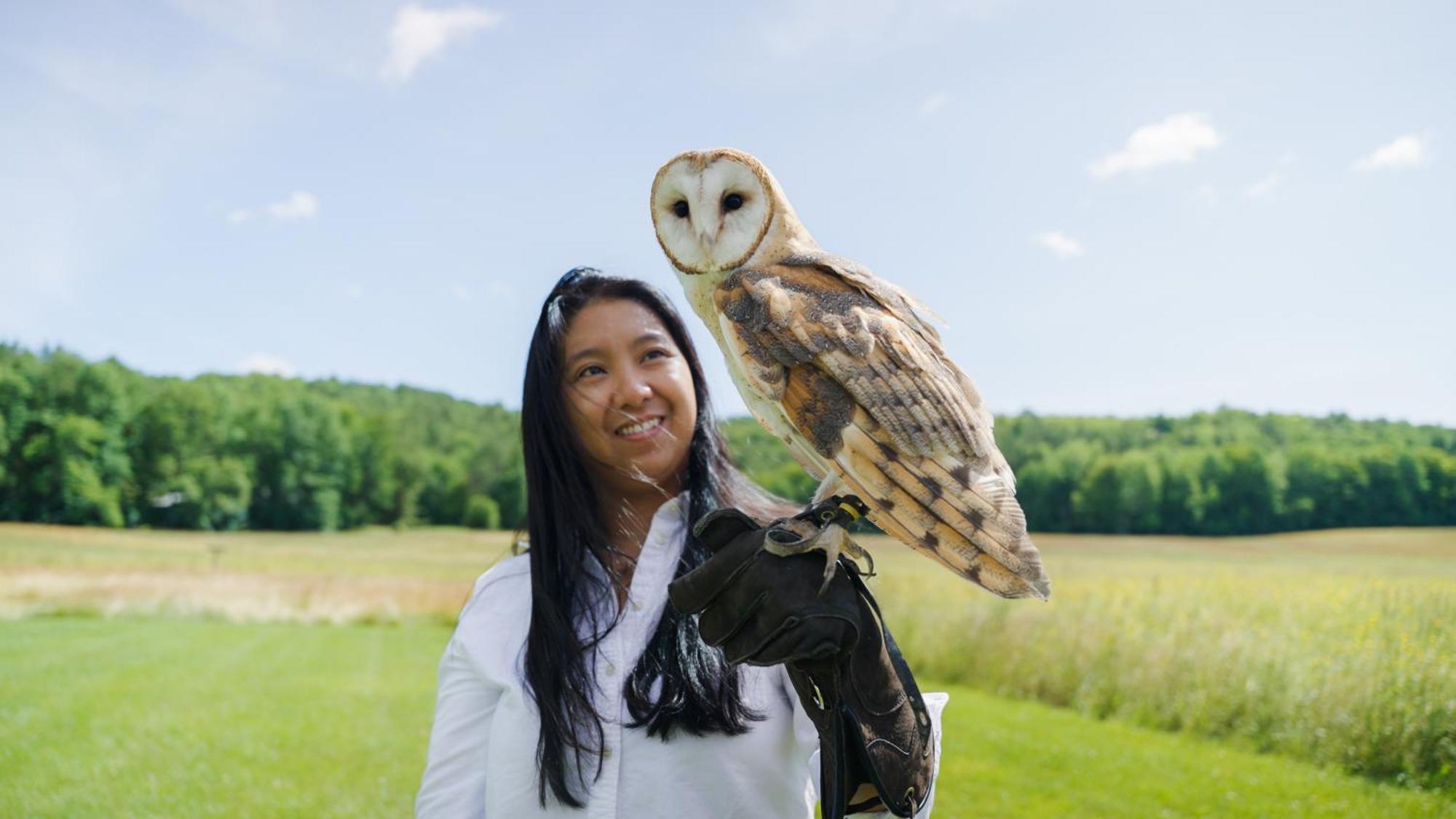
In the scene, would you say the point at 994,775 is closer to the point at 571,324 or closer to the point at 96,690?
the point at 571,324

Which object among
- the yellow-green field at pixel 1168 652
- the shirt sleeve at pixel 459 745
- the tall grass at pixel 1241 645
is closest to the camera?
the shirt sleeve at pixel 459 745

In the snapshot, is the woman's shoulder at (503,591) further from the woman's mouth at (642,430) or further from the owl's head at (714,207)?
the owl's head at (714,207)

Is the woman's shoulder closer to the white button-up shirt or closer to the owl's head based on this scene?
the white button-up shirt

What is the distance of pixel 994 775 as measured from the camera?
700 cm

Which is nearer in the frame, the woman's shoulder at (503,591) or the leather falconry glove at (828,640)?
the leather falconry glove at (828,640)

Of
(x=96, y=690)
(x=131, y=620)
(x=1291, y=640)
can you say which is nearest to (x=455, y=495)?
(x=131, y=620)

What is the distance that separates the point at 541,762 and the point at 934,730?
0.94 metres

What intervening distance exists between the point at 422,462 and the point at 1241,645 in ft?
179

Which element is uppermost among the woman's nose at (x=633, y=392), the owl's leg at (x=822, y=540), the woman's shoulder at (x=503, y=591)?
the woman's nose at (x=633, y=392)

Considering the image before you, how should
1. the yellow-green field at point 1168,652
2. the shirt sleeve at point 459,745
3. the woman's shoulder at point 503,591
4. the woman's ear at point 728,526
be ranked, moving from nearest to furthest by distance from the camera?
the woman's ear at point 728,526, the shirt sleeve at point 459,745, the woman's shoulder at point 503,591, the yellow-green field at point 1168,652

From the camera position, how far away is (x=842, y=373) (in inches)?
70.5

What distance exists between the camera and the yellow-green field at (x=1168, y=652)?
3979mm

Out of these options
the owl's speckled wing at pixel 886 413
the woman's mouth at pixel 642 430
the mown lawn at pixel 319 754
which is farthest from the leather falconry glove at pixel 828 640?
the mown lawn at pixel 319 754

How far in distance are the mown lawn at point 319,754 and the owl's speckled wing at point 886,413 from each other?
3.49m
